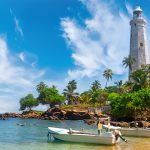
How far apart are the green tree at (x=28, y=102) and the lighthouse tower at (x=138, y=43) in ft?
182

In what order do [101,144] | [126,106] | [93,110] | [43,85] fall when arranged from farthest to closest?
[43,85], [93,110], [126,106], [101,144]

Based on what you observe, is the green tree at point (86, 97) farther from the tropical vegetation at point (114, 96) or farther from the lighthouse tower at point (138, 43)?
the lighthouse tower at point (138, 43)

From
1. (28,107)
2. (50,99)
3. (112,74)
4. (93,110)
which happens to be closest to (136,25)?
(112,74)

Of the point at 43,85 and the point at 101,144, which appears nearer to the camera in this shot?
the point at 101,144

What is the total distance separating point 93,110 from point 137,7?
43.4 metres

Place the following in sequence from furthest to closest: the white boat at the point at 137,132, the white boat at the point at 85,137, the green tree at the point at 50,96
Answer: the green tree at the point at 50,96 < the white boat at the point at 137,132 < the white boat at the point at 85,137

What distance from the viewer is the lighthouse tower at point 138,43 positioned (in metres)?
127

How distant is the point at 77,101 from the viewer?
5930 inches

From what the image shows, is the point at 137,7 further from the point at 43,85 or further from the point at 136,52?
the point at 43,85

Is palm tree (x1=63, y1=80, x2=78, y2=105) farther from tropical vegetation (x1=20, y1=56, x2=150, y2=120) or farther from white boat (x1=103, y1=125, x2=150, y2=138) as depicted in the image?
white boat (x1=103, y1=125, x2=150, y2=138)

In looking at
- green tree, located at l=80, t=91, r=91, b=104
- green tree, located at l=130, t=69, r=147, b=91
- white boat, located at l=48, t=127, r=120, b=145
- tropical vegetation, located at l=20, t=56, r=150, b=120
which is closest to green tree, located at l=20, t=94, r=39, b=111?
tropical vegetation, located at l=20, t=56, r=150, b=120

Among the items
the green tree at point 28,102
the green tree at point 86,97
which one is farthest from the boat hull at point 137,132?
the green tree at point 28,102

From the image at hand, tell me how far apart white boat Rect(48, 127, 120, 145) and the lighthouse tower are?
274 feet

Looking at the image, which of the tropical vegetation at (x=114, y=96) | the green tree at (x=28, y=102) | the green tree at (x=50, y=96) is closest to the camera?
the tropical vegetation at (x=114, y=96)
